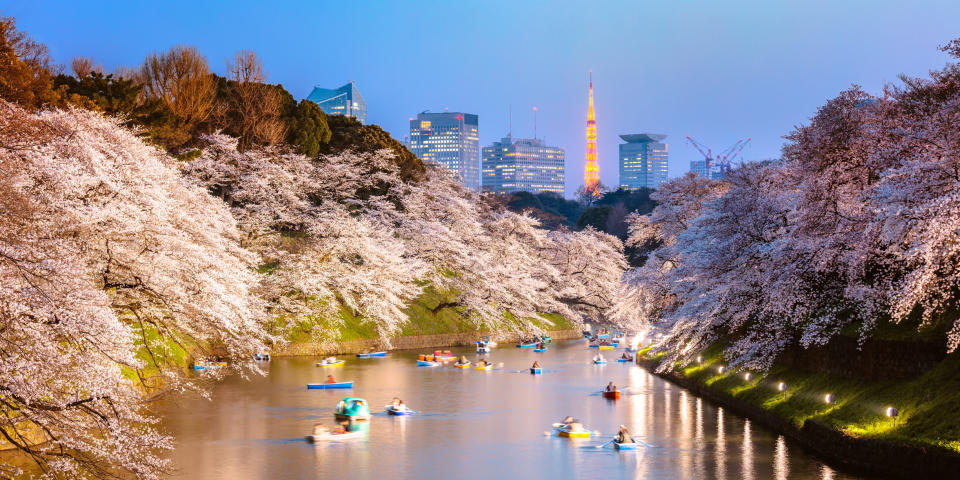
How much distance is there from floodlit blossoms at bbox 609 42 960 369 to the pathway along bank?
8.72ft

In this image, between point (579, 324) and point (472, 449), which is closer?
point (472, 449)

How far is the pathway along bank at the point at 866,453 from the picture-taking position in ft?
64.1

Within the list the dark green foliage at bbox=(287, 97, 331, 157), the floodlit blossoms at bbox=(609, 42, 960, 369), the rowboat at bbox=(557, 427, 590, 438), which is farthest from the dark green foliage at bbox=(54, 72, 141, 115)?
the floodlit blossoms at bbox=(609, 42, 960, 369)

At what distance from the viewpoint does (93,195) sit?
1102 inches

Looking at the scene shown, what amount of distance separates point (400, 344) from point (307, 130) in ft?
68.2

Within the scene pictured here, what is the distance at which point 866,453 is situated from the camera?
73.8ft

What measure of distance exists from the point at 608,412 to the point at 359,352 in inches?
1011

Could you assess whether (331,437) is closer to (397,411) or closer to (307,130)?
(397,411)

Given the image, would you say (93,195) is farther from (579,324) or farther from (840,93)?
(579,324)

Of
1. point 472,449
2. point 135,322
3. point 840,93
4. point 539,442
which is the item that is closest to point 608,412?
point 539,442

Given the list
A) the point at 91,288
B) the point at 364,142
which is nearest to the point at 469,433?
the point at 91,288

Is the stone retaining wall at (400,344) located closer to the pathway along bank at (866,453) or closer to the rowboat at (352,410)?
the rowboat at (352,410)

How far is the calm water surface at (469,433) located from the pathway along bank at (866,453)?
1.48 ft

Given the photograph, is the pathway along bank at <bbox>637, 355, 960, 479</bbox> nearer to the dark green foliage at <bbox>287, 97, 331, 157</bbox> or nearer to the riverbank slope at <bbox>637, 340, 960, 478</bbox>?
the riverbank slope at <bbox>637, 340, 960, 478</bbox>
